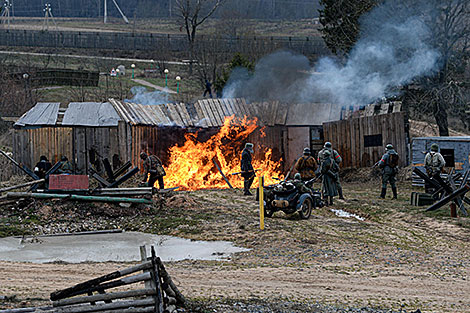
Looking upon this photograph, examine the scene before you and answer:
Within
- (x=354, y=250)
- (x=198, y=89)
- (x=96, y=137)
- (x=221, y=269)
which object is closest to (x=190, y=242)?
(x=221, y=269)

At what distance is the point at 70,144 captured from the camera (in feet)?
71.6

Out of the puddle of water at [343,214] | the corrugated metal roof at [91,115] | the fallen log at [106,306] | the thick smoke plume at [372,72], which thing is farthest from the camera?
the thick smoke plume at [372,72]

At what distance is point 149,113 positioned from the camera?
74.6 feet

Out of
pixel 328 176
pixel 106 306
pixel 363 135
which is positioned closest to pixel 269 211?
pixel 328 176

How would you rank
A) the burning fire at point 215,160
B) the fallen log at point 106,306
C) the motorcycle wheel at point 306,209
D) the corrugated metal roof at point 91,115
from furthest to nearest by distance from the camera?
1. the burning fire at point 215,160
2. the corrugated metal roof at point 91,115
3. the motorcycle wheel at point 306,209
4. the fallen log at point 106,306

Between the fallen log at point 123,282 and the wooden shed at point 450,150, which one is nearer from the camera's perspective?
the fallen log at point 123,282

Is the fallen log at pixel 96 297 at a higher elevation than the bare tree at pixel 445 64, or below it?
below

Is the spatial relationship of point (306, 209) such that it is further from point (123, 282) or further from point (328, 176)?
point (123, 282)

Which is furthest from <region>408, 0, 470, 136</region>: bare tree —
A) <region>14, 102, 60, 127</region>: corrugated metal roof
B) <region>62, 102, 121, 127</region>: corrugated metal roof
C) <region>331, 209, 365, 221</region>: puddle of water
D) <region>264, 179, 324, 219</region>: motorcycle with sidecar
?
<region>14, 102, 60, 127</region>: corrugated metal roof

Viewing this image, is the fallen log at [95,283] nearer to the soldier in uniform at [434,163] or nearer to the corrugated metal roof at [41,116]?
the soldier in uniform at [434,163]

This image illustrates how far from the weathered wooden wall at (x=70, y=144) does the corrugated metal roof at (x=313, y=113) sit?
26.1ft

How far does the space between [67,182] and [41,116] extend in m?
8.10

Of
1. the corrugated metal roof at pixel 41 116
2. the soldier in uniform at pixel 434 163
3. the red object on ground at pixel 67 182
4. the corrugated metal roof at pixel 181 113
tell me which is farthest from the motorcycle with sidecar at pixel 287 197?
the corrugated metal roof at pixel 41 116

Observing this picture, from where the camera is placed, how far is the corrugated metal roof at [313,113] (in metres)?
24.9
